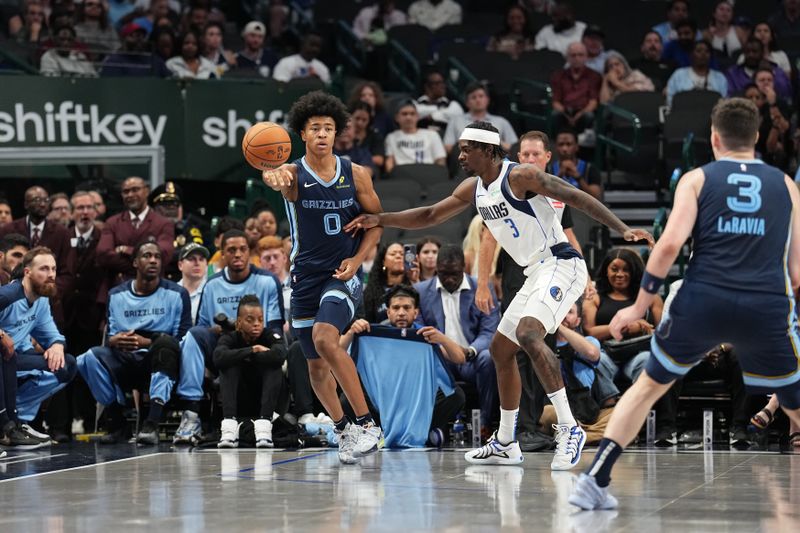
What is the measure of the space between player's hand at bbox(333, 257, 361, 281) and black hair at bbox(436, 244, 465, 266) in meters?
2.39

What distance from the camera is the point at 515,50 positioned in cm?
1717

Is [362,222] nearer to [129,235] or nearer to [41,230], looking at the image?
[129,235]

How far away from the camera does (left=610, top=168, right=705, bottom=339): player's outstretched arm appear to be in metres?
5.90

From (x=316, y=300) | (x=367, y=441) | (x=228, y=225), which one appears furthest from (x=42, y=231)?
(x=367, y=441)

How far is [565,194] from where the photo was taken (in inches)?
299

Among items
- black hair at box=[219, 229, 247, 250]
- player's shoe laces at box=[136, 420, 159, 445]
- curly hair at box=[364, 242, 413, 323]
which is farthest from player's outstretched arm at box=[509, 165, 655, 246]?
player's shoe laces at box=[136, 420, 159, 445]

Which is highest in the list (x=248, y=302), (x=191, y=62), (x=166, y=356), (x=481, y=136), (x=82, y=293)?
(x=191, y=62)

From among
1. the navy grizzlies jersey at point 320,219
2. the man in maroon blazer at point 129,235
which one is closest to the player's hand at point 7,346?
the man in maroon blazer at point 129,235

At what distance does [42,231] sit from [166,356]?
223cm

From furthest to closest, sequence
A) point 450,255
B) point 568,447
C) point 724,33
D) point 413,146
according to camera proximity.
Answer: point 724,33, point 413,146, point 450,255, point 568,447

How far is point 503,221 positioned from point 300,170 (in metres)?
1.46

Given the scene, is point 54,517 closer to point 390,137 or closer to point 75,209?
point 75,209

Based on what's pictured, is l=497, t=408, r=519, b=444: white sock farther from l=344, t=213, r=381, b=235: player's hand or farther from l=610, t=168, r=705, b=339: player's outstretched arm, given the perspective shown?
l=610, t=168, r=705, b=339: player's outstretched arm

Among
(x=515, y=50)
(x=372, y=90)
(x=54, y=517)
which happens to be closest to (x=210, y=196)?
(x=372, y=90)
